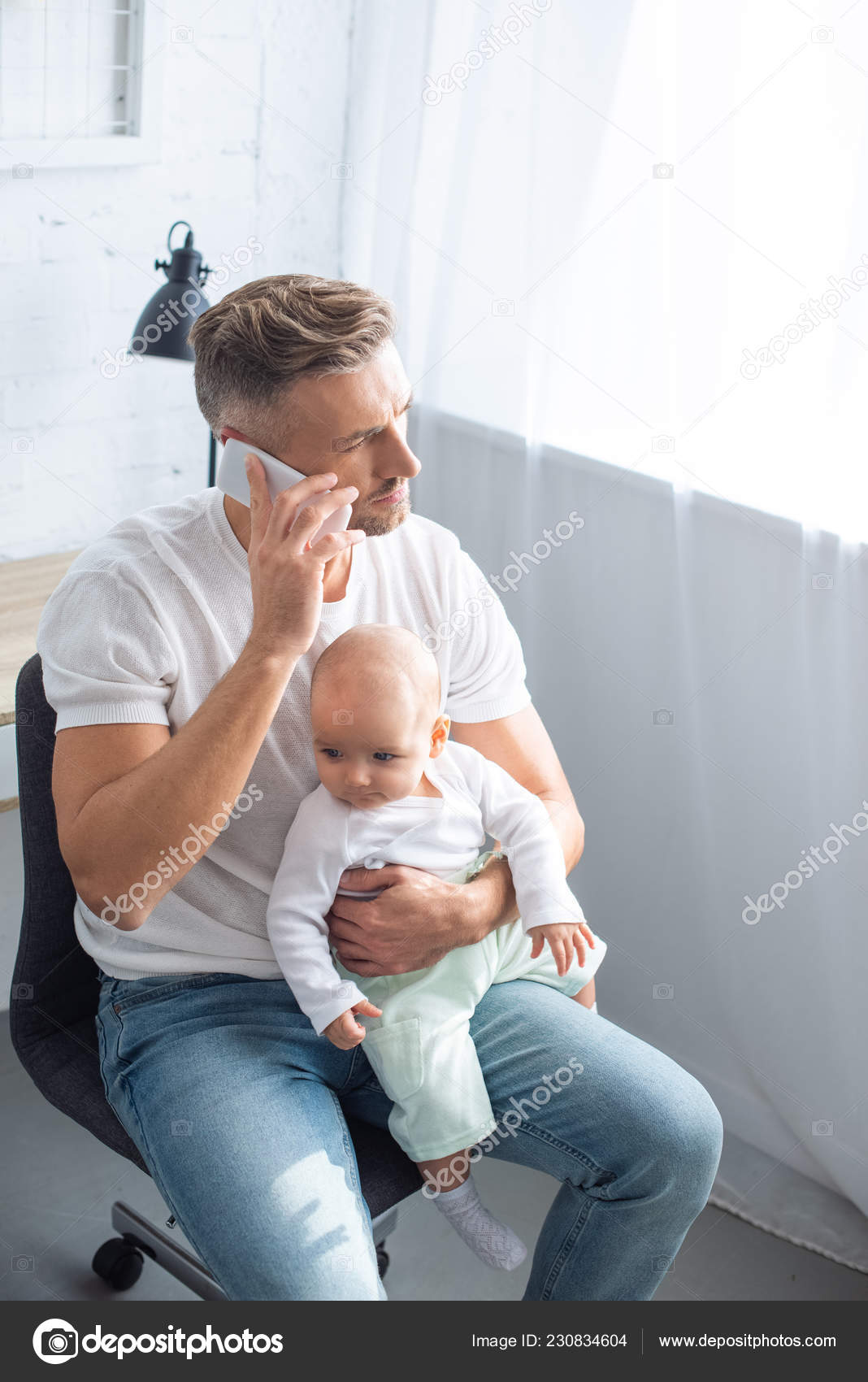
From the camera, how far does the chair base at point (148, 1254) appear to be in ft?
5.60

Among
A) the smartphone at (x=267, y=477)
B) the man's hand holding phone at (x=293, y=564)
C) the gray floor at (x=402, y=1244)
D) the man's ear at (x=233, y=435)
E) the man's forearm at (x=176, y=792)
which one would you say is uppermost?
the man's ear at (x=233, y=435)

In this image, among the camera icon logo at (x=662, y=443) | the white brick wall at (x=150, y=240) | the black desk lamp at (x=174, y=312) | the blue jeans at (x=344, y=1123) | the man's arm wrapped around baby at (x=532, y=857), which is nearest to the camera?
the blue jeans at (x=344, y=1123)

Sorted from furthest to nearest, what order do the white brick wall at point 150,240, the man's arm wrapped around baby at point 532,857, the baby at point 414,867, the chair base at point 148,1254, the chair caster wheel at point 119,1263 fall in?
1. the white brick wall at point 150,240
2. the chair caster wheel at point 119,1263
3. the chair base at point 148,1254
4. the man's arm wrapped around baby at point 532,857
5. the baby at point 414,867

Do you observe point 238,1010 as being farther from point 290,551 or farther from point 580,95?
point 580,95

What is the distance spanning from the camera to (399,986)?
4.55 feet

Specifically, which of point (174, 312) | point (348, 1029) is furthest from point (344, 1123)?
point (174, 312)

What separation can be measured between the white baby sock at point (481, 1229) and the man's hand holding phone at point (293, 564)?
630 mm

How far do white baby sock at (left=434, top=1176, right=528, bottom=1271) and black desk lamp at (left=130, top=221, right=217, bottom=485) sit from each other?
1.45 m

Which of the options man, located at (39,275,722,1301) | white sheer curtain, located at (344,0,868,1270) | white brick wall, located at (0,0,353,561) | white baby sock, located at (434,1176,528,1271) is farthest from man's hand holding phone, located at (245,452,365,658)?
white brick wall, located at (0,0,353,561)

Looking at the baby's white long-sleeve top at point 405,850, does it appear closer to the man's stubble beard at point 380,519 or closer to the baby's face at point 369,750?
the baby's face at point 369,750

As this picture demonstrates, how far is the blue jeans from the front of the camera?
1.20m

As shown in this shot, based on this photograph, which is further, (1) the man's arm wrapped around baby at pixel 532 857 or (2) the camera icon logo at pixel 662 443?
(2) the camera icon logo at pixel 662 443

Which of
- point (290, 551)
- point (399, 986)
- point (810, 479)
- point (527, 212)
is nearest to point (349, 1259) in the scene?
A: point (399, 986)
